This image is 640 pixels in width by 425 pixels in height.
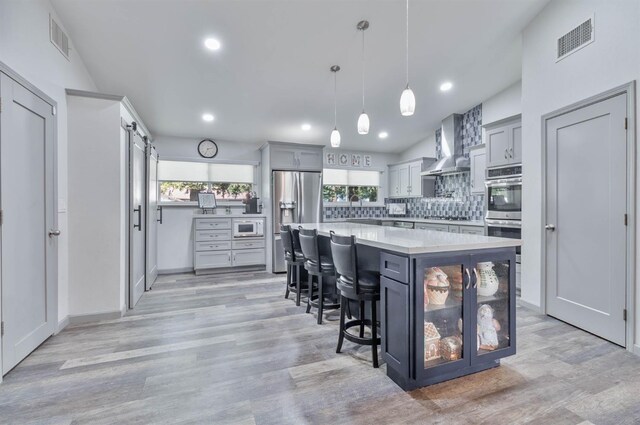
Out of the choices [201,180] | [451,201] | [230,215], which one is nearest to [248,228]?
[230,215]

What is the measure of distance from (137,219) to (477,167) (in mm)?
4948

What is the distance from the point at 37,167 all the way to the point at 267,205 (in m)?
3.35

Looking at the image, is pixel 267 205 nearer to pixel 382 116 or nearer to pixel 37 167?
pixel 382 116

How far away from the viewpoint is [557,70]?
3.13 meters

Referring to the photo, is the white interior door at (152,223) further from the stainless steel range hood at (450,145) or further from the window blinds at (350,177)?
the stainless steel range hood at (450,145)

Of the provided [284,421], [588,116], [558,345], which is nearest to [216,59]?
[284,421]

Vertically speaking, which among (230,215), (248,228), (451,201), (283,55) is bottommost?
(248,228)

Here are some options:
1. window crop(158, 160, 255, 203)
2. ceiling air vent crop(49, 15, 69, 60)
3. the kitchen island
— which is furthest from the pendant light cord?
ceiling air vent crop(49, 15, 69, 60)

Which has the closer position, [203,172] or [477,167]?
[477,167]

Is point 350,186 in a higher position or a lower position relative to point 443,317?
higher

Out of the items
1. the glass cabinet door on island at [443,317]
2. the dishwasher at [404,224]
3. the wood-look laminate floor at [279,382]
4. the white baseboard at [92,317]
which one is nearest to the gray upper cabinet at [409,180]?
the dishwasher at [404,224]

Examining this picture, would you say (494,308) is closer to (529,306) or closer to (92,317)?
(529,306)

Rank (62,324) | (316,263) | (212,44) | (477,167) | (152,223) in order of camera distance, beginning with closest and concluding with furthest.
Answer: (62,324)
(316,263)
(212,44)
(152,223)
(477,167)

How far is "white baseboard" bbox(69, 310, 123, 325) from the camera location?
9.99ft
